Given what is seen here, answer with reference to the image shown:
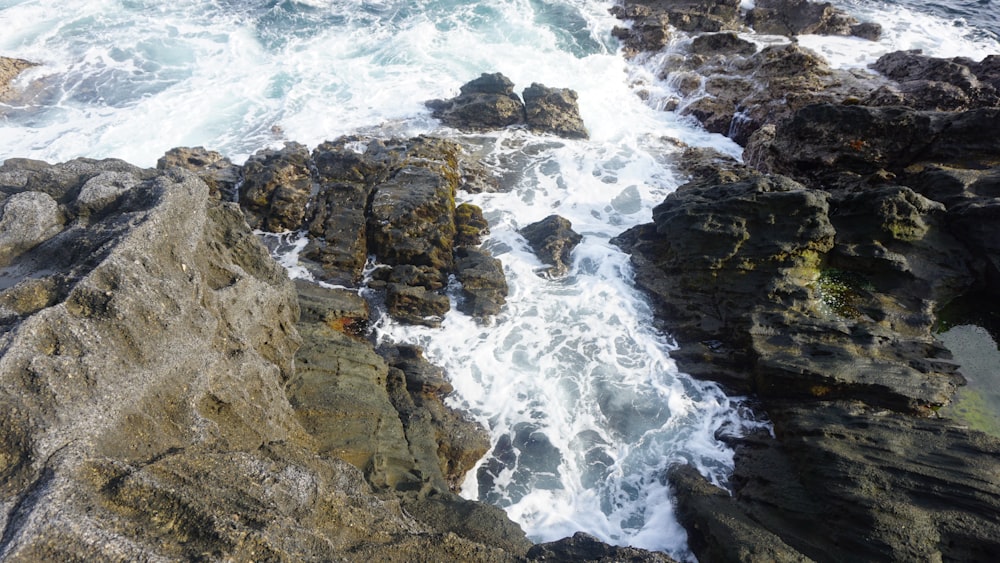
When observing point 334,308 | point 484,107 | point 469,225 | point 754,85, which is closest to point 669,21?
point 754,85

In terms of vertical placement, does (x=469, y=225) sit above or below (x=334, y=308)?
below

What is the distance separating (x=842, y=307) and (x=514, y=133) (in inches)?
528

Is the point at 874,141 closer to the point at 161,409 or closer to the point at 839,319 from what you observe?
the point at 839,319

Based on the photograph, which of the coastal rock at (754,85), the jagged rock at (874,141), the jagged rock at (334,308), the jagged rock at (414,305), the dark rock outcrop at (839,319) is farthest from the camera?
the coastal rock at (754,85)

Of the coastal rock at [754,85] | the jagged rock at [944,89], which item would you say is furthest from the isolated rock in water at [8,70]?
the jagged rock at [944,89]

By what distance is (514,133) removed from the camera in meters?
20.8

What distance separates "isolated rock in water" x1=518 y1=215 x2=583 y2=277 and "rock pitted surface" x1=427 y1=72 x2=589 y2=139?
677cm

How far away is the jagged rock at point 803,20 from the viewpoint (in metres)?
26.5

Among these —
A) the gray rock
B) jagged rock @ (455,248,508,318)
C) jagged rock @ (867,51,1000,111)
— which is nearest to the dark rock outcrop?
jagged rock @ (455,248,508,318)

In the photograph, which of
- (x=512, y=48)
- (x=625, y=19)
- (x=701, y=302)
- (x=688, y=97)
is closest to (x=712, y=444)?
(x=701, y=302)

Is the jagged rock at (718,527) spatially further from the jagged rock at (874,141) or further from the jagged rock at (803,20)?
the jagged rock at (803,20)

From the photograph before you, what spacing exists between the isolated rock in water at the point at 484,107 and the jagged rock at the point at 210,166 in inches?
333

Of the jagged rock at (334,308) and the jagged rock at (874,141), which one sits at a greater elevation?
the jagged rock at (874,141)

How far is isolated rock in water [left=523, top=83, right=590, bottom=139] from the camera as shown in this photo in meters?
21.0
